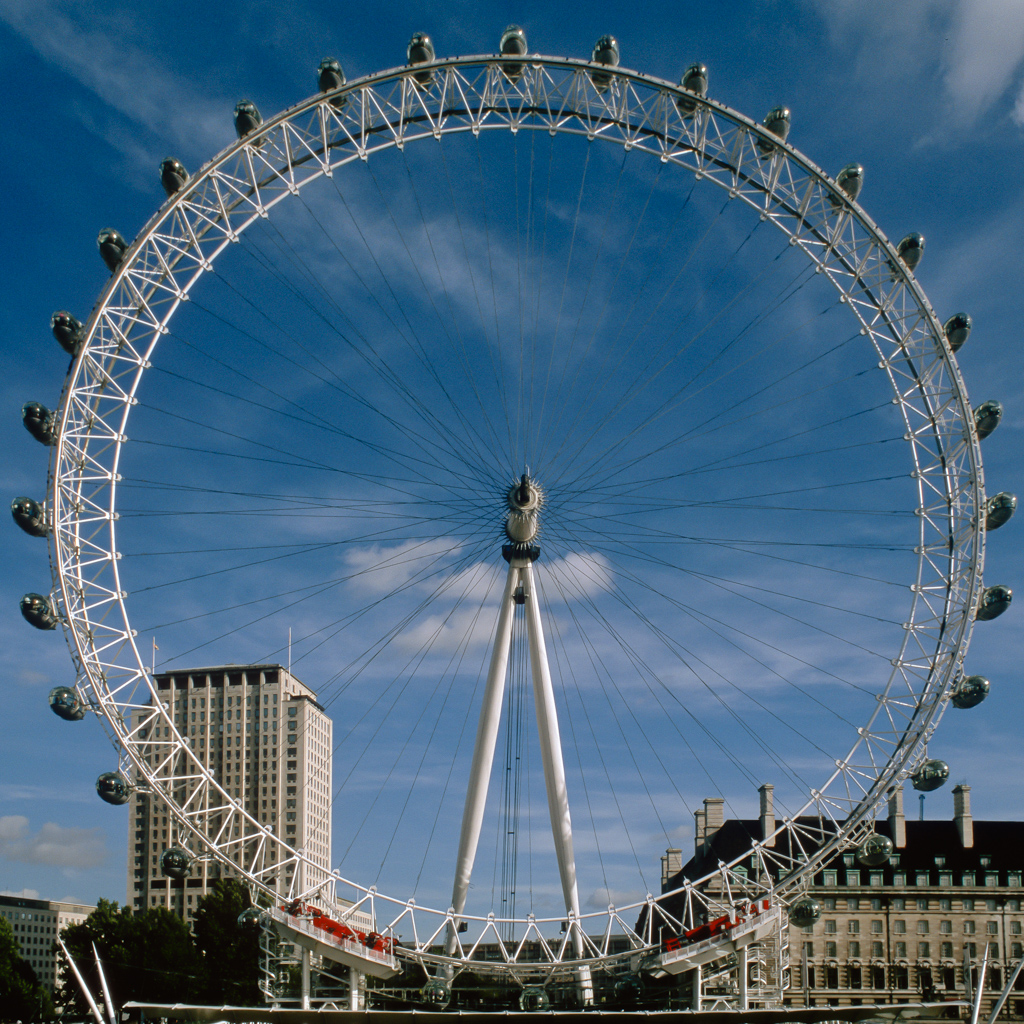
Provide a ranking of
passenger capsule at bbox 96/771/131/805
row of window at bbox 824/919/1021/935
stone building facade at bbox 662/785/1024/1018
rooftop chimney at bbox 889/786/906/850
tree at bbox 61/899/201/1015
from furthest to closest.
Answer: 1. rooftop chimney at bbox 889/786/906/850
2. row of window at bbox 824/919/1021/935
3. stone building facade at bbox 662/785/1024/1018
4. tree at bbox 61/899/201/1015
5. passenger capsule at bbox 96/771/131/805

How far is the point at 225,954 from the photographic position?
A: 9519 cm

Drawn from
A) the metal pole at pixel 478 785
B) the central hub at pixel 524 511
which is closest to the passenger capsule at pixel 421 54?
the central hub at pixel 524 511

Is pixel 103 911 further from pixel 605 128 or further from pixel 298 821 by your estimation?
pixel 298 821

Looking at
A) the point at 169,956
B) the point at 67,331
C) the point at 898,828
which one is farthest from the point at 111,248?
the point at 898,828

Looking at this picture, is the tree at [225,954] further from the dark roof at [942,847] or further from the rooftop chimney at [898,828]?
the rooftop chimney at [898,828]

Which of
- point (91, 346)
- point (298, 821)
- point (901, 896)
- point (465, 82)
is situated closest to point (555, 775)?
point (91, 346)

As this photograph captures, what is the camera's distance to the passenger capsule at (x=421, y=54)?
159 feet

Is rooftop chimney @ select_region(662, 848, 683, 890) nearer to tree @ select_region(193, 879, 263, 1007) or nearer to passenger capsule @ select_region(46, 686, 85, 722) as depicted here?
tree @ select_region(193, 879, 263, 1007)

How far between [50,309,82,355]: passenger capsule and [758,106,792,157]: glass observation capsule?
30372mm

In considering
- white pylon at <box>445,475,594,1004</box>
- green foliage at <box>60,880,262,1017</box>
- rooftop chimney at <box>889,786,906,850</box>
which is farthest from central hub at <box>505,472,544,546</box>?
rooftop chimney at <box>889,786,906,850</box>

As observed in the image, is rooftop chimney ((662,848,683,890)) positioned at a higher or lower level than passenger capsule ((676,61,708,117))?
lower

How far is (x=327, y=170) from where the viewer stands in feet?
159

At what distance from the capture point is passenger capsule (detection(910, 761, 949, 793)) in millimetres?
48156

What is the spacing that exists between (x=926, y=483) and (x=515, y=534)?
1857cm
